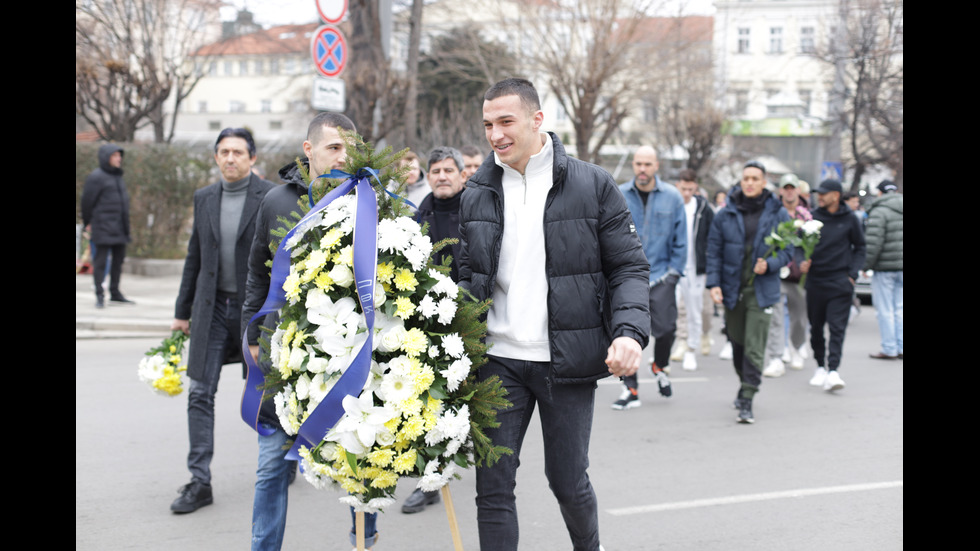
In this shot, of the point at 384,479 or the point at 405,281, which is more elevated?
the point at 405,281

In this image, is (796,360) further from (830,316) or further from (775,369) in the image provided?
(830,316)

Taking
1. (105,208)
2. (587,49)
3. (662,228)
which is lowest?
(662,228)

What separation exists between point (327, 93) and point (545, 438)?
24.6ft

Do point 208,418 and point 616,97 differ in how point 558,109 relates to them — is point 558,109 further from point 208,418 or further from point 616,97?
point 208,418

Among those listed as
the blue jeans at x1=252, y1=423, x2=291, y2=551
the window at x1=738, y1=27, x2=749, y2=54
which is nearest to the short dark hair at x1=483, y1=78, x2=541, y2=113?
the blue jeans at x1=252, y1=423, x2=291, y2=551

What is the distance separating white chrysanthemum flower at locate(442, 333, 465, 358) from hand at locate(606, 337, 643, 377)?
1.78 feet

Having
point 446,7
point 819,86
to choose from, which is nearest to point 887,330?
point 446,7

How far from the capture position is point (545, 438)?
11.6ft

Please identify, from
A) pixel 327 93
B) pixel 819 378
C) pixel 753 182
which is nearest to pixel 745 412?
pixel 753 182

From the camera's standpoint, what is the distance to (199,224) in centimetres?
489

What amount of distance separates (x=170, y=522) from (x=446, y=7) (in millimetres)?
18800

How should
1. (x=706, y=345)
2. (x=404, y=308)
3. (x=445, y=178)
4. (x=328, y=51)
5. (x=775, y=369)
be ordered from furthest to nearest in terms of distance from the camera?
(x=706, y=345), (x=328, y=51), (x=775, y=369), (x=445, y=178), (x=404, y=308)

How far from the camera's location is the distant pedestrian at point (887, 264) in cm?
1043

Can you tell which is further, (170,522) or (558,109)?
(558,109)
